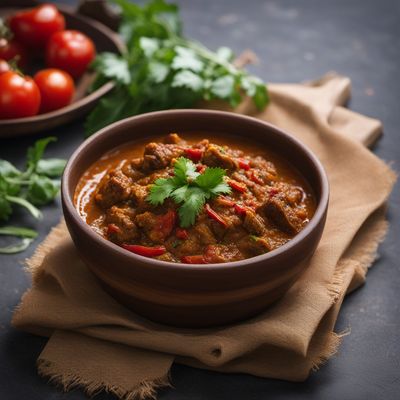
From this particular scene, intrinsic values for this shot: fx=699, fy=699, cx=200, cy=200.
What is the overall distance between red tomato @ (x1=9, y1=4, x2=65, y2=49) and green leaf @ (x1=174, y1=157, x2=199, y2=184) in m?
2.74

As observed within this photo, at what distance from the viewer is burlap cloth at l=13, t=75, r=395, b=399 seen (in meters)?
3.32

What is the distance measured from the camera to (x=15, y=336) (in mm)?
3604

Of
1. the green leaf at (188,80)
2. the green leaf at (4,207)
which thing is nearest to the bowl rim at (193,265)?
the green leaf at (4,207)

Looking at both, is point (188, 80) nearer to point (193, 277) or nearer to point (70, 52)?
point (70, 52)

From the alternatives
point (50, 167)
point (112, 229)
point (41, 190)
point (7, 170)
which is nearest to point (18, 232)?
point (41, 190)

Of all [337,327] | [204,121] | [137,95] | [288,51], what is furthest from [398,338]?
[288,51]

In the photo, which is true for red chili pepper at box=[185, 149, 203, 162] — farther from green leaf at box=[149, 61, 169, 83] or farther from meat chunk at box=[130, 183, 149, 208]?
green leaf at box=[149, 61, 169, 83]

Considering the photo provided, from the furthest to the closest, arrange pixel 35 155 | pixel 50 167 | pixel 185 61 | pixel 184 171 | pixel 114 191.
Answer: pixel 185 61 → pixel 50 167 → pixel 35 155 → pixel 114 191 → pixel 184 171

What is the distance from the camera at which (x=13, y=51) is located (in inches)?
226

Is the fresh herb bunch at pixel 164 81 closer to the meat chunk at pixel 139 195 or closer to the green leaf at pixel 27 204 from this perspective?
the green leaf at pixel 27 204

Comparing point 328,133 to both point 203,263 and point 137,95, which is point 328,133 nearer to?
point 137,95

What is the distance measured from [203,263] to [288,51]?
11.3 feet

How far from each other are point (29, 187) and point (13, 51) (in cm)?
176

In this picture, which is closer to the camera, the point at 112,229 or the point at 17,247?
the point at 112,229
